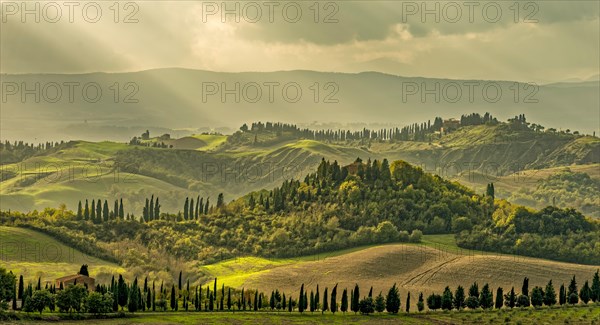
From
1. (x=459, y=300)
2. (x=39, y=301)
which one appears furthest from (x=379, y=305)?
(x=39, y=301)

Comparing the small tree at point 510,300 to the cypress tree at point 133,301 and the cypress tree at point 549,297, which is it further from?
the cypress tree at point 133,301

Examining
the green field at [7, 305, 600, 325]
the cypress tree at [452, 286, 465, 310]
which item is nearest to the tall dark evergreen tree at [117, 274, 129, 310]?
the green field at [7, 305, 600, 325]

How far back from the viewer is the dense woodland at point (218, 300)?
157 m

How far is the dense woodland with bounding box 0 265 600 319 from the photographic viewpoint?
157 meters

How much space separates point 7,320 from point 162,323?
85.8ft

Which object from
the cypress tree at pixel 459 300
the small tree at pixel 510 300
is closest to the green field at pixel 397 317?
the small tree at pixel 510 300

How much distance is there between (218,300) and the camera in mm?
186500

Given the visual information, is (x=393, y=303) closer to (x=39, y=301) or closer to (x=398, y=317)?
(x=398, y=317)

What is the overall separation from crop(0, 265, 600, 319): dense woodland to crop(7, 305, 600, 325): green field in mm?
2769

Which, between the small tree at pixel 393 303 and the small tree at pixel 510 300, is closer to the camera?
the small tree at pixel 393 303

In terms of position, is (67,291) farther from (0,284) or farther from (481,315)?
(481,315)

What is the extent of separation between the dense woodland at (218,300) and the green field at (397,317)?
2769 millimetres

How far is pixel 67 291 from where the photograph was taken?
15800cm

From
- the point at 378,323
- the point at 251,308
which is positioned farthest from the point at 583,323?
the point at 251,308
